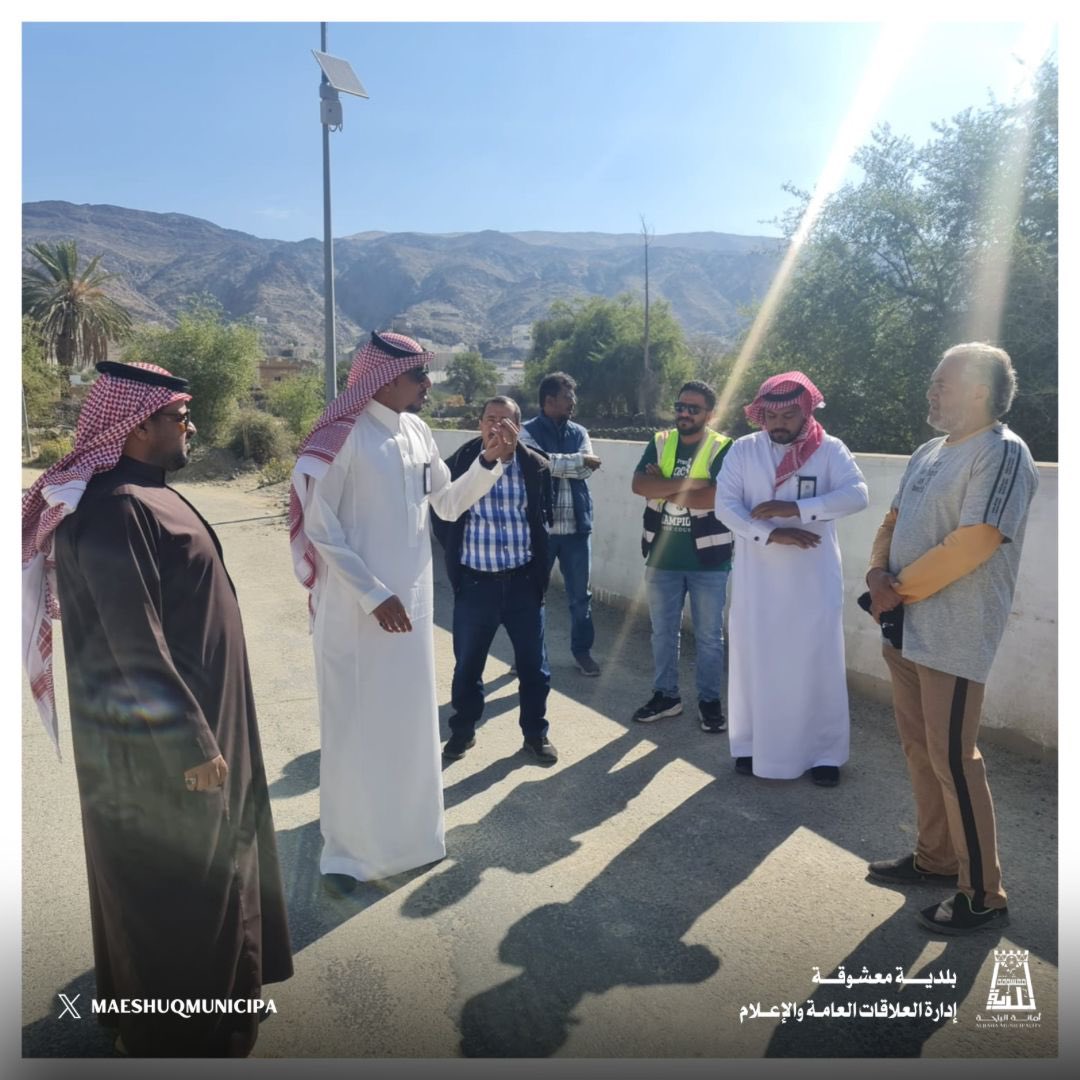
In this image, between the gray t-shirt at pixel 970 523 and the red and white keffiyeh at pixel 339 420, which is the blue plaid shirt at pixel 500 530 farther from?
the gray t-shirt at pixel 970 523

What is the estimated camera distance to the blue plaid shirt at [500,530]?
4.48 m

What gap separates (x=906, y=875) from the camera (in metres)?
3.25

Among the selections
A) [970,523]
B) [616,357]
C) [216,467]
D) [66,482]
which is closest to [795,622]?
[970,523]

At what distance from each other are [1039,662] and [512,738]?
2.78 metres

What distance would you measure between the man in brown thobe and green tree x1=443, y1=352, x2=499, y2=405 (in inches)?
2615

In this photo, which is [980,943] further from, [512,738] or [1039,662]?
[512,738]

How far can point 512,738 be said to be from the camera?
4.83 meters

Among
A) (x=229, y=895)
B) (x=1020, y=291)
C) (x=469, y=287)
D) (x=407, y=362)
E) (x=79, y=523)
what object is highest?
(x=469, y=287)

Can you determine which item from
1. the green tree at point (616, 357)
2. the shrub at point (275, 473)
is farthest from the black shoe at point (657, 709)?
the green tree at point (616, 357)

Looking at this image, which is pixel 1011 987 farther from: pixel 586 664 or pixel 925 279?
pixel 925 279

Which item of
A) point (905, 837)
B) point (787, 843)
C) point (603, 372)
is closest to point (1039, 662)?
point (905, 837)

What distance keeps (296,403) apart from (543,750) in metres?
20.8

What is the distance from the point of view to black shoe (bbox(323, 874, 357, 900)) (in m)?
3.20

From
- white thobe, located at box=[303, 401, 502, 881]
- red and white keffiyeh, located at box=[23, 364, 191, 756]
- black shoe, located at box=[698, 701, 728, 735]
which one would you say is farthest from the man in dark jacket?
red and white keffiyeh, located at box=[23, 364, 191, 756]
